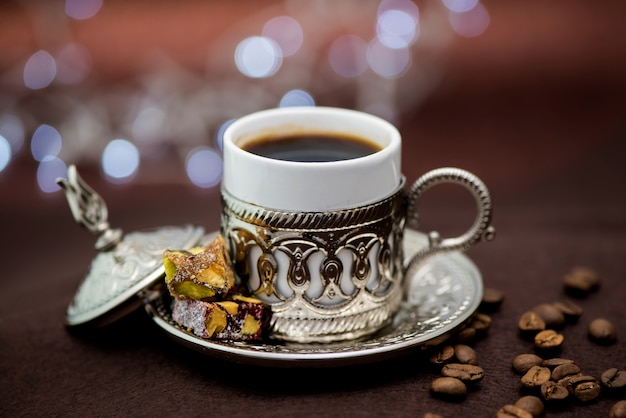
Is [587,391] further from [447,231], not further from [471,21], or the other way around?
[471,21]

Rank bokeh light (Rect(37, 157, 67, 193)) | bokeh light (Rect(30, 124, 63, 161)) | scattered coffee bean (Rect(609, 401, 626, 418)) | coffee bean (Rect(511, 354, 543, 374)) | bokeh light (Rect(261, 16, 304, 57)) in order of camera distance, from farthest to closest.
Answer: bokeh light (Rect(261, 16, 304, 57)), bokeh light (Rect(30, 124, 63, 161)), bokeh light (Rect(37, 157, 67, 193)), coffee bean (Rect(511, 354, 543, 374)), scattered coffee bean (Rect(609, 401, 626, 418))

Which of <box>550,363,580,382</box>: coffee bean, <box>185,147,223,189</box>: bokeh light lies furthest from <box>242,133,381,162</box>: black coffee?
<box>185,147,223,189</box>: bokeh light

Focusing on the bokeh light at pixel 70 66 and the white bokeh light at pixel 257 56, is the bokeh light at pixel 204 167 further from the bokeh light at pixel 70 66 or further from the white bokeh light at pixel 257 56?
the bokeh light at pixel 70 66

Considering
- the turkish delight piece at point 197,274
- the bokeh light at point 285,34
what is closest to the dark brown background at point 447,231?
the turkish delight piece at point 197,274

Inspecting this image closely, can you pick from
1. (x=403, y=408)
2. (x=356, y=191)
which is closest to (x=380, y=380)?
(x=403, y=408)

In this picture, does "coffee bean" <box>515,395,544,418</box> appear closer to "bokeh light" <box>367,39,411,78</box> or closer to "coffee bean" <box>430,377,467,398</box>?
"coffee bean" <box>430,377,467,398</box>

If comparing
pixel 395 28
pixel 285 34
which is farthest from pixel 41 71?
pixel 395 28
